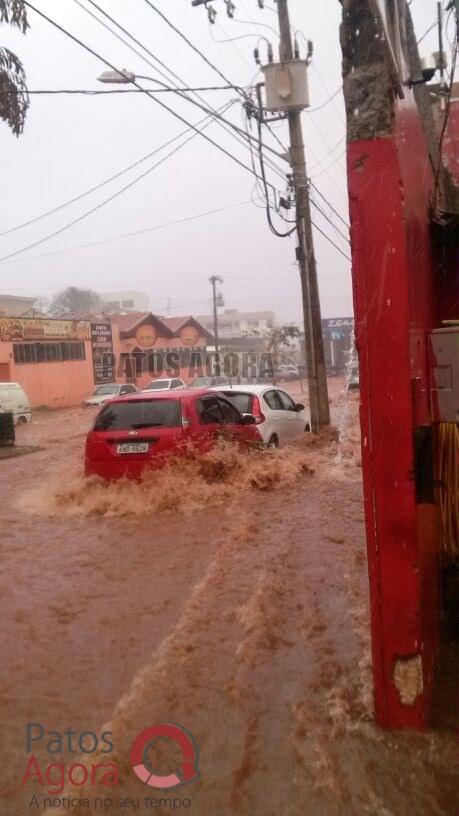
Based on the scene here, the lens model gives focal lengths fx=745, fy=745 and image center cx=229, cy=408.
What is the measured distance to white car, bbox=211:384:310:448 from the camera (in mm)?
12375

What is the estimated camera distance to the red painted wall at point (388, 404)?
10.6 ft

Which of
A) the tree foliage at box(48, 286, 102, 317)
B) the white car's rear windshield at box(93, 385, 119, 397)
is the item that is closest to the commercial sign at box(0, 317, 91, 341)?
the white car's rear windshield at box(93, 385, 119, 397)

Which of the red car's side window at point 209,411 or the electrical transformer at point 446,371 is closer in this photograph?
the electrical transformer at point 446,371

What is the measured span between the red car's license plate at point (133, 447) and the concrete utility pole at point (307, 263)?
22.8 ft

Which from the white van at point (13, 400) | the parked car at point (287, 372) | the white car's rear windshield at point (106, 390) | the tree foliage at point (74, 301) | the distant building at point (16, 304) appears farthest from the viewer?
the tree foliage at point (74, 301)

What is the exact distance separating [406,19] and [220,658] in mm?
4493

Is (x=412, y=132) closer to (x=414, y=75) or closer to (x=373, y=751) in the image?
(x=414, y=75)

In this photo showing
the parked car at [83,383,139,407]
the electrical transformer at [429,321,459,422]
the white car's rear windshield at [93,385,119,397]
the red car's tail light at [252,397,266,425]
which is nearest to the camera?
the electrical transformer at [429,321,459,422]

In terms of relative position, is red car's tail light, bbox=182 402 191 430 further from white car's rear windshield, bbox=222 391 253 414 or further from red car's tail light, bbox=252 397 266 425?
white car's rear windshield, bbox=222 391 253 414

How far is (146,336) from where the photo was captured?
48312mm

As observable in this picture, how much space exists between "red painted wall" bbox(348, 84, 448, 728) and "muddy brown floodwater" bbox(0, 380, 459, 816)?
431mm

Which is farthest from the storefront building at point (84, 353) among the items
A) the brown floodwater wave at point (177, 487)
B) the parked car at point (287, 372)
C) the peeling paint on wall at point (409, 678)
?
the peeling paint on wall at point (409, 678)

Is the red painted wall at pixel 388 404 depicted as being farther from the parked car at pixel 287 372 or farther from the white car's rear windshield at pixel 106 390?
the parked car at pixel 287 372

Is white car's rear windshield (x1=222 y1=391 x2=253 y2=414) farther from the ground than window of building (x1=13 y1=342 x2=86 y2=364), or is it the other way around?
window of building (x1=13 y1=342 x2=86 y2=364)
